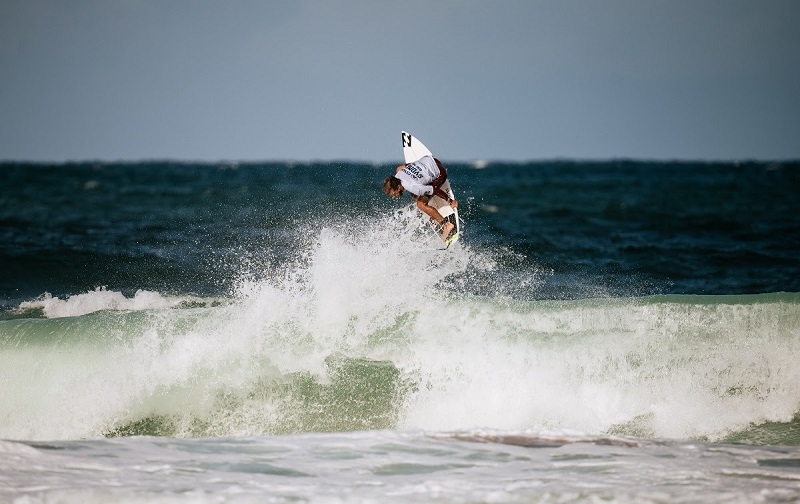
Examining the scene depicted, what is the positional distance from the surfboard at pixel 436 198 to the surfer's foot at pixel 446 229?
0.07m

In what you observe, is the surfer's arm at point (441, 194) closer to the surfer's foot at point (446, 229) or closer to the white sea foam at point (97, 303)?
the surfer's foot at point (446, 229)

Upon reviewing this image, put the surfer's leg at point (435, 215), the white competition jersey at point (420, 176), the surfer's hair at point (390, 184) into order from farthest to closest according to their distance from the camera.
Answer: the surfer's leg at point (435, 215), the white competition jersey at point (420, 176), the surfer's hair at point (390, 184)

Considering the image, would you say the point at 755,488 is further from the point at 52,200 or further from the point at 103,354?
the point at 52,200

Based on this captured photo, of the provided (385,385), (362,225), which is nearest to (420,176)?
(362,225)

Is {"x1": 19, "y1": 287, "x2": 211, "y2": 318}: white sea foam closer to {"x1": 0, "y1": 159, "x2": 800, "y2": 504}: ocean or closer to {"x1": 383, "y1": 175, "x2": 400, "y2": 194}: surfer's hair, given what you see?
{"x1": 0, "y1": 159, "x2": 800, "y2": 504}: ocean

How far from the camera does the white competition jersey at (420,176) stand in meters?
9.91

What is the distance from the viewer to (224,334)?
8.48 meters

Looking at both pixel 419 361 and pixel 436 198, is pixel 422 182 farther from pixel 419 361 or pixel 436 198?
pixel 419 361

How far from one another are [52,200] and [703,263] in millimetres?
24384

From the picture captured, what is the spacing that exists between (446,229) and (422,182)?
106cm

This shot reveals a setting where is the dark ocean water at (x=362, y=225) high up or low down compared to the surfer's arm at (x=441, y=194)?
down

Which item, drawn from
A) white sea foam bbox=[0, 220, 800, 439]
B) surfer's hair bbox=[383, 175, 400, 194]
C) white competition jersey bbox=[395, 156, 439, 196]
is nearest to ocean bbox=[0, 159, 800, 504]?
white sea foam bbox=[0, 220, 800, 439]

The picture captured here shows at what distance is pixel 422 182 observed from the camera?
33.4ft

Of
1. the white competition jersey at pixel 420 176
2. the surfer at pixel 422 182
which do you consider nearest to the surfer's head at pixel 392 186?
the surfer at pixel 422 182
